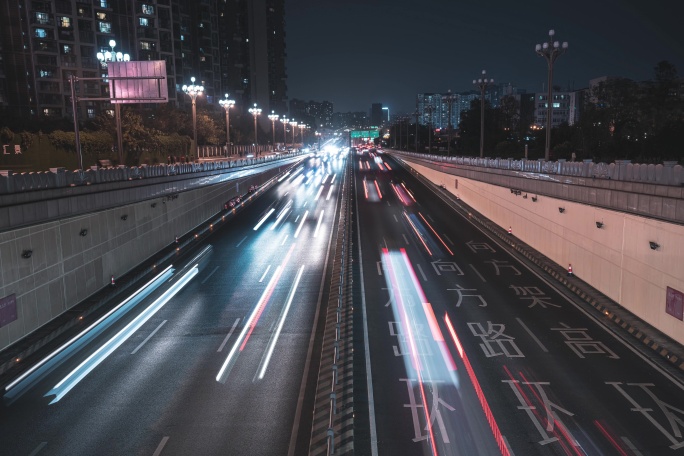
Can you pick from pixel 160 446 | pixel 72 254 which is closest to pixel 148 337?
pixel 72 254

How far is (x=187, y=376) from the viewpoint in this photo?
55.9ft

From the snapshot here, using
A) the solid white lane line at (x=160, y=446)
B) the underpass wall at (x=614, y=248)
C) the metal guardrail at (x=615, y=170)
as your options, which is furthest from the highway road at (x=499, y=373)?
the metal guardrail at (x=615, y=170)

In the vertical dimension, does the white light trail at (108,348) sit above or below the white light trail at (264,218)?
below

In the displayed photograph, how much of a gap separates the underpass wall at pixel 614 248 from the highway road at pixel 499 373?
64.3 inches

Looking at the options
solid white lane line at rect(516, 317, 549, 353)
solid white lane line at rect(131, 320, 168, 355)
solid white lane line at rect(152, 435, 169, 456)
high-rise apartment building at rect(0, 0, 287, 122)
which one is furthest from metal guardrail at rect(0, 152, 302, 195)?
high-rise apartment building at rect(0, 0, 287, 122)

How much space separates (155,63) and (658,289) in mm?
29063

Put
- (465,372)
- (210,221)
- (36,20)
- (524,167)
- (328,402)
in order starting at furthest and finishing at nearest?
(36,20) < (210,221) < (524,167) < (465,372) < (328,402)

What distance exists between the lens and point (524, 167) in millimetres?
36062

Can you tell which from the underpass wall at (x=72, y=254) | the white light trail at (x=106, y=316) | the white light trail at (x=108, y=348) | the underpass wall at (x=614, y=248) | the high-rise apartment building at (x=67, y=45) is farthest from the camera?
the high-rise apartment building at (x=67, y=45)

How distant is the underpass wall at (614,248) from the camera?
1814 centimetres

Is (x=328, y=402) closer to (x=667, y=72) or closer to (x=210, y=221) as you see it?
(x=210, y=221)

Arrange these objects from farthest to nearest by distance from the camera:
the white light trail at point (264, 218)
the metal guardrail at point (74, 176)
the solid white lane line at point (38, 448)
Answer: the white light trail at point (264, 218) → the metal guardrail at point (74, 176) → the solid white lane line at point (38, 448)

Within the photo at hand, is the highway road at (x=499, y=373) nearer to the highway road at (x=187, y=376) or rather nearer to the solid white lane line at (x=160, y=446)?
the highway road at (x=187, y=376)

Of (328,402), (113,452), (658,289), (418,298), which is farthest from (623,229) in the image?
(113,452)
